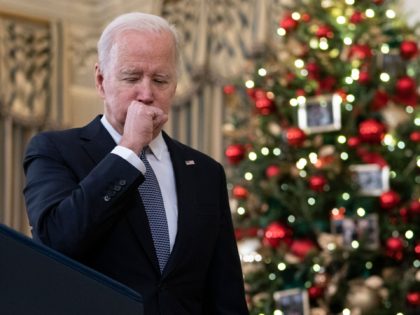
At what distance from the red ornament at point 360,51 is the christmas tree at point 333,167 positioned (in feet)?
0.04

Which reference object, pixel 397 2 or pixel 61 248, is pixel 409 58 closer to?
pixel 397 2

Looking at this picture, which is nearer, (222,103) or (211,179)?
(211,179)

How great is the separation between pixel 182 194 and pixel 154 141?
14cm

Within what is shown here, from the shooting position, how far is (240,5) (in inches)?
271

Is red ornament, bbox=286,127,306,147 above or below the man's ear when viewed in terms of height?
above

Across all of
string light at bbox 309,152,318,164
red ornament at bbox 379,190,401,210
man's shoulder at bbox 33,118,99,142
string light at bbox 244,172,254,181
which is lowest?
red ornament at bbox 379,190,401,210

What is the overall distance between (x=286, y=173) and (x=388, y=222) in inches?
25.2

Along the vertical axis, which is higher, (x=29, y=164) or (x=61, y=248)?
(x=29, y=164)

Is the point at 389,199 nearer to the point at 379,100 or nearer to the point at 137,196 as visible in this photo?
the point at 379,100

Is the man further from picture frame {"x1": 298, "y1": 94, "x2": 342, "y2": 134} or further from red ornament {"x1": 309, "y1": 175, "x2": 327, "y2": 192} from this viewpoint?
picture frame {"x1": 298, "y1": 94, "x2": 342, "y2": 134}

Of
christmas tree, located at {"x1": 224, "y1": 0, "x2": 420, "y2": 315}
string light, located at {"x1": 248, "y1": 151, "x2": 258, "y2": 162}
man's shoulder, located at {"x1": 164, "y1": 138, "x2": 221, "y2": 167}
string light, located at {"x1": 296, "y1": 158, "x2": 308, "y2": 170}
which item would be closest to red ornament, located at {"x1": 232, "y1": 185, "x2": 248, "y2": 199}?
christmas tree, located at {"x1": 224, "y1": 0, "x2": 420, "y2": 315}

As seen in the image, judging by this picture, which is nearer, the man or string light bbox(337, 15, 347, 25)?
the man

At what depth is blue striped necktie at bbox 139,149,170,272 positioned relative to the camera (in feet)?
5.42

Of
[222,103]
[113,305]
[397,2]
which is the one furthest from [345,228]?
[113,305]
